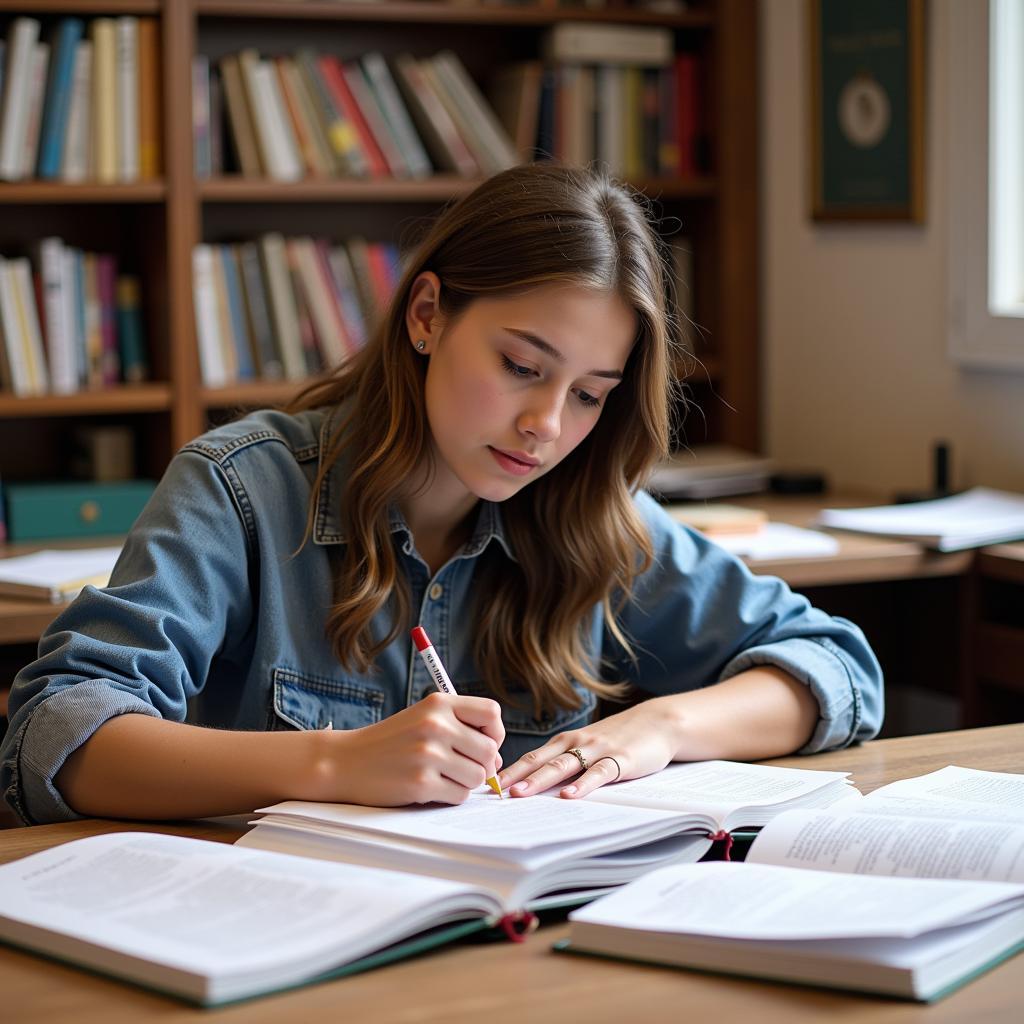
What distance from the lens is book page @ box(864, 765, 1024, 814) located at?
1218 mm

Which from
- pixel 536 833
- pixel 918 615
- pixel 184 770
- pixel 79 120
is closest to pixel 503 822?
pixel 536 833

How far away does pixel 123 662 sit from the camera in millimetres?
1271

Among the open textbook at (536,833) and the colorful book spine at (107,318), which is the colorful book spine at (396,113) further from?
the open textbook at (536,833)

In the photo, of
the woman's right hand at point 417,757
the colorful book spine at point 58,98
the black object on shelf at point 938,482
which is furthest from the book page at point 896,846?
the colorful book spine at point 58,98

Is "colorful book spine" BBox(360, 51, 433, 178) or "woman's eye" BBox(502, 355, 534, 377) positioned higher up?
"colorful book spine" BBox(360, 51, 433, 178)

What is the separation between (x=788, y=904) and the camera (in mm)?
954

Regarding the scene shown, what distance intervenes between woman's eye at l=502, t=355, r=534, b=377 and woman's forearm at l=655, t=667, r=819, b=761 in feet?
1.09

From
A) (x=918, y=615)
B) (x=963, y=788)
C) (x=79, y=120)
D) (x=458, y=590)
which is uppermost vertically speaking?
(x=79, y=120)

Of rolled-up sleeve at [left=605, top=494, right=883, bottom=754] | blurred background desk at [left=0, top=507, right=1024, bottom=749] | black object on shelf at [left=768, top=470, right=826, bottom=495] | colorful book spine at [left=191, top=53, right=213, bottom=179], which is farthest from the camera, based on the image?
black object on shelf at [left=768, top=470, right=826, bottom=495]

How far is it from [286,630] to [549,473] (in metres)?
0.35

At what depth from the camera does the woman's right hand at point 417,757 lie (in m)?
1.13

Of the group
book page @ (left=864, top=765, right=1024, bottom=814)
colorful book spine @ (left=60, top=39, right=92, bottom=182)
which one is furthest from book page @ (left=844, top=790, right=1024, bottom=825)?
colorful book spine @ (left=60, top=39, right=92, bottom=182)

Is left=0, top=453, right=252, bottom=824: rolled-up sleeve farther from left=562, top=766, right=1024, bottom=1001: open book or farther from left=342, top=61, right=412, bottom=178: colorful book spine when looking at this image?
left=342, top=61, right=412, bottom=178: colorful book spine

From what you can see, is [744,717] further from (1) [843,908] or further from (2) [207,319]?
(2) [207,319]
